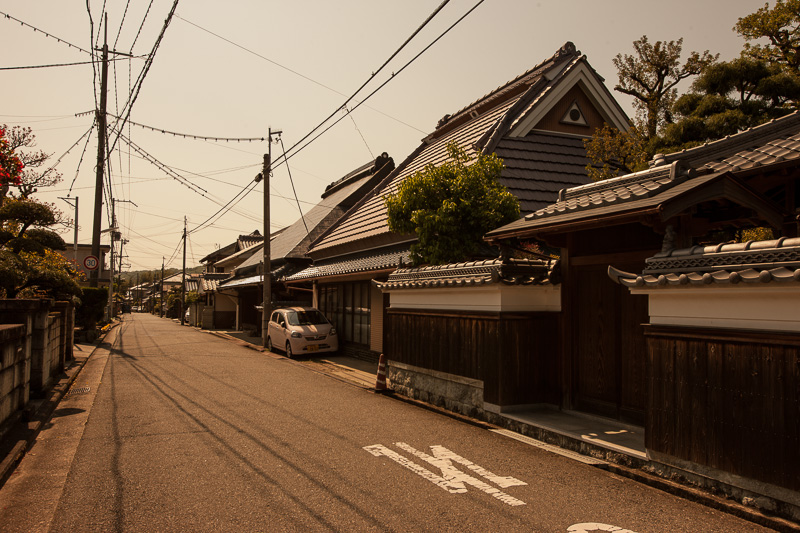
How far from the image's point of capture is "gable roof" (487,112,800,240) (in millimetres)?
6812

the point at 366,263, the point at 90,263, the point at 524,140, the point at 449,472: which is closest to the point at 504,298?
the point at 449,472

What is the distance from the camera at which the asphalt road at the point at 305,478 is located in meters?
4.80

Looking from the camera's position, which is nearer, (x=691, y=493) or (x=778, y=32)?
(x=691, y=493)

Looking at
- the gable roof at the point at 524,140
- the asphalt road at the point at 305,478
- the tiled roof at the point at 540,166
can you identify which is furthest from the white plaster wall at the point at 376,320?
the asphalt road at the point at 305,478

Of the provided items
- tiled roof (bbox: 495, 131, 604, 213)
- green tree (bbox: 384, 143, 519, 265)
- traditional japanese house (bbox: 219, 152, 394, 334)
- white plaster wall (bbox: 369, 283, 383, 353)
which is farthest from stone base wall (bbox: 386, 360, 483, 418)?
traditional japanese house (bbox: 219, 152, 394, 334)

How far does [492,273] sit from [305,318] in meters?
12.5

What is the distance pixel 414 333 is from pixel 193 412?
14.9ft

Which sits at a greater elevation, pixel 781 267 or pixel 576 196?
pixel 576 196

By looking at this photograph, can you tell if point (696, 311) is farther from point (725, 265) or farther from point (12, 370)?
point (12, 370)

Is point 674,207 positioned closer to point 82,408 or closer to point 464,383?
point 464,383

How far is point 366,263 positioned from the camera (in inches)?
663

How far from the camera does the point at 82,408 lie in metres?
10.1

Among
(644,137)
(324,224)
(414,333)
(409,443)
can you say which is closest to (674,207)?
(409,443)

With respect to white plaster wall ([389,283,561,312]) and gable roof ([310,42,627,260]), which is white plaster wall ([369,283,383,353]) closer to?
gable roof ([310,42,627,260])
